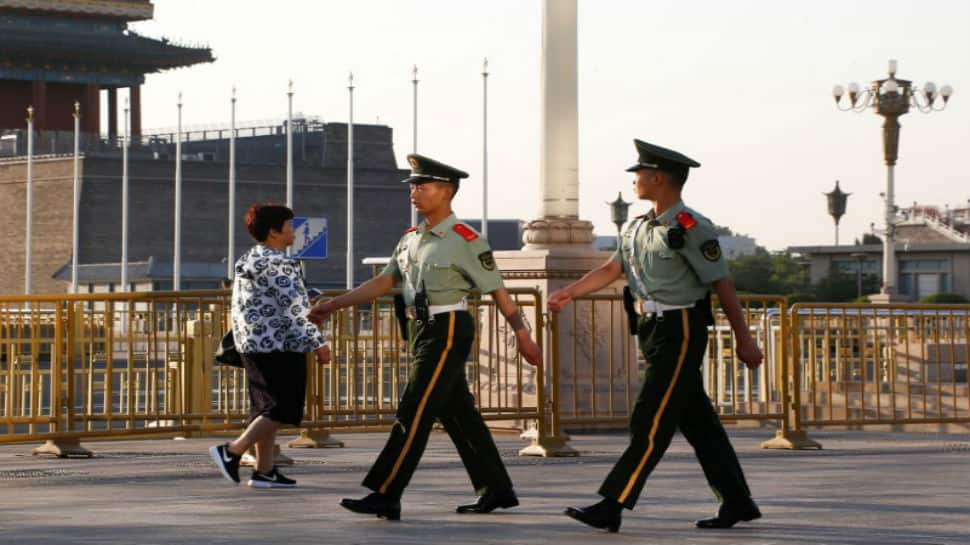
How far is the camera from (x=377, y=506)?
770 cm

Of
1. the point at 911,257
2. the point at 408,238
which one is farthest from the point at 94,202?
the point at 408,238

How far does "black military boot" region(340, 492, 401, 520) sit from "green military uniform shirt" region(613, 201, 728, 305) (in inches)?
51.0

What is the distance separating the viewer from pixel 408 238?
8.02 metres

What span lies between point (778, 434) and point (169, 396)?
3971 mm

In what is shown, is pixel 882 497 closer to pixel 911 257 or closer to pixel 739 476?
pixel 739 476

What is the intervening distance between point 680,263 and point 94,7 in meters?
67.0

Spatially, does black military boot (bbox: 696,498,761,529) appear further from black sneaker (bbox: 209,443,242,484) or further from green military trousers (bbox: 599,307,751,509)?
black sneaker (bbox: 209,443,242,484)

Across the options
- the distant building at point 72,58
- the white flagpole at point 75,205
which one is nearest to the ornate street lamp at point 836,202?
the white flagpole at point 75,205

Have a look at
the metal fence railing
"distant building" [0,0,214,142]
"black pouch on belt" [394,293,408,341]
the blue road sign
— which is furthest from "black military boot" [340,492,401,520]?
"distant building" [0,0,214,142]

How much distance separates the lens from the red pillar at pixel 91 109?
74000 millimetres

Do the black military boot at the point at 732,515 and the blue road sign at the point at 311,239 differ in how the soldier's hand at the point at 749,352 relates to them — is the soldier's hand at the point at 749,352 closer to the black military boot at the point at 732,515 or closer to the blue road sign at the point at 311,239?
the black military boot at the point at 732,515

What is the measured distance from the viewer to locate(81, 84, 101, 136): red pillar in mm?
74000

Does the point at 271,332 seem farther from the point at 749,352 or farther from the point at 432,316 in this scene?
the point at 749,352

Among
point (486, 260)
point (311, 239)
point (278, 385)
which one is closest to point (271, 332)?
point (278, 385)
